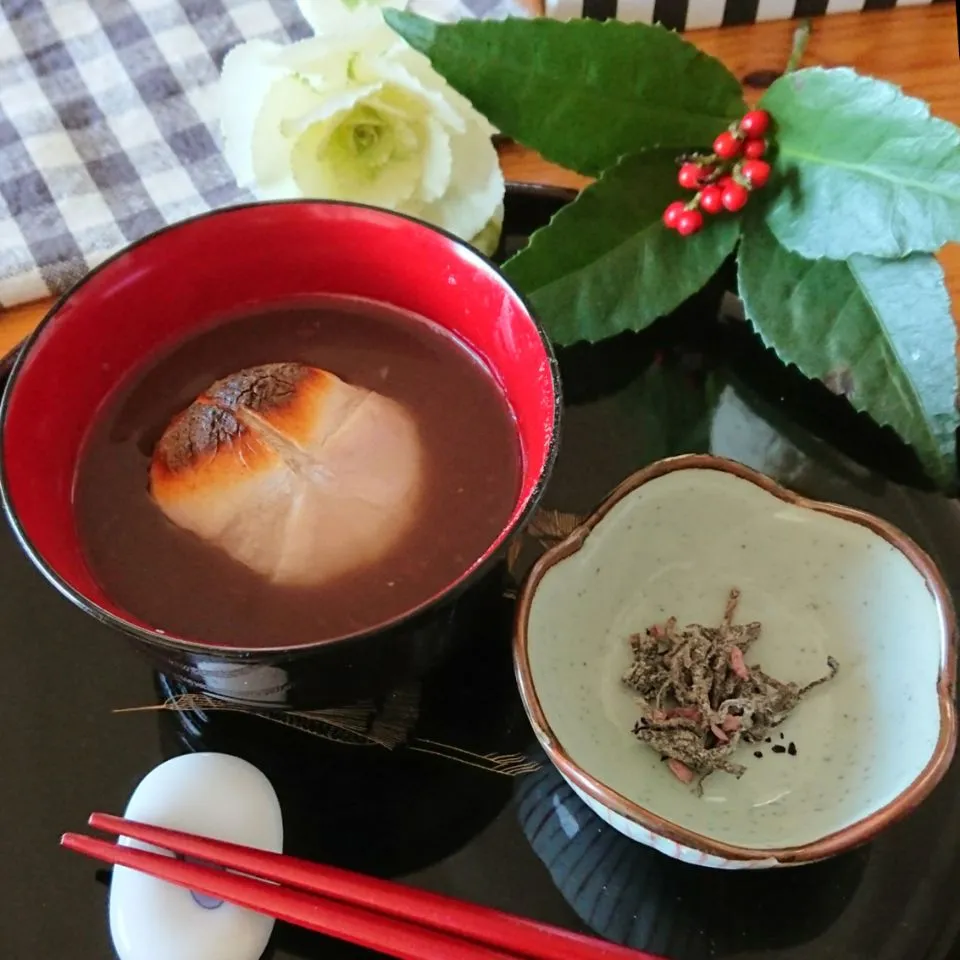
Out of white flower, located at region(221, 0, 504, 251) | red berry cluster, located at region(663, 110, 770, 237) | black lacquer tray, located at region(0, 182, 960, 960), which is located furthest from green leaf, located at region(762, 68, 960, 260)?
white flower, located at region(221, 0, 504, 251)

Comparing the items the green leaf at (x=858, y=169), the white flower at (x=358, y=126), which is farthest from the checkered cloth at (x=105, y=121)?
the green leaf at (x=858, y=169)

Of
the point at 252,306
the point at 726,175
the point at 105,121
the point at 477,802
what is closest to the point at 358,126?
the point at 252,306

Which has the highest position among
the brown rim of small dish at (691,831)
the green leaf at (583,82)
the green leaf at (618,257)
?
the green leaf at (583,82)

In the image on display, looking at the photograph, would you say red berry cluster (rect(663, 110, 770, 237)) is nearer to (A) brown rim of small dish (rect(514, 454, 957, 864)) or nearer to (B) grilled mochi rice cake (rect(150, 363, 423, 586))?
(A) brown rim of small dish (rect(514, 454, 957, 864))

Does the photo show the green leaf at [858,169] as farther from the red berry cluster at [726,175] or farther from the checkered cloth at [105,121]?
the checkered cloth at [105,121]

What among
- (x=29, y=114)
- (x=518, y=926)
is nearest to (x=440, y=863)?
(x=518, y=926)
